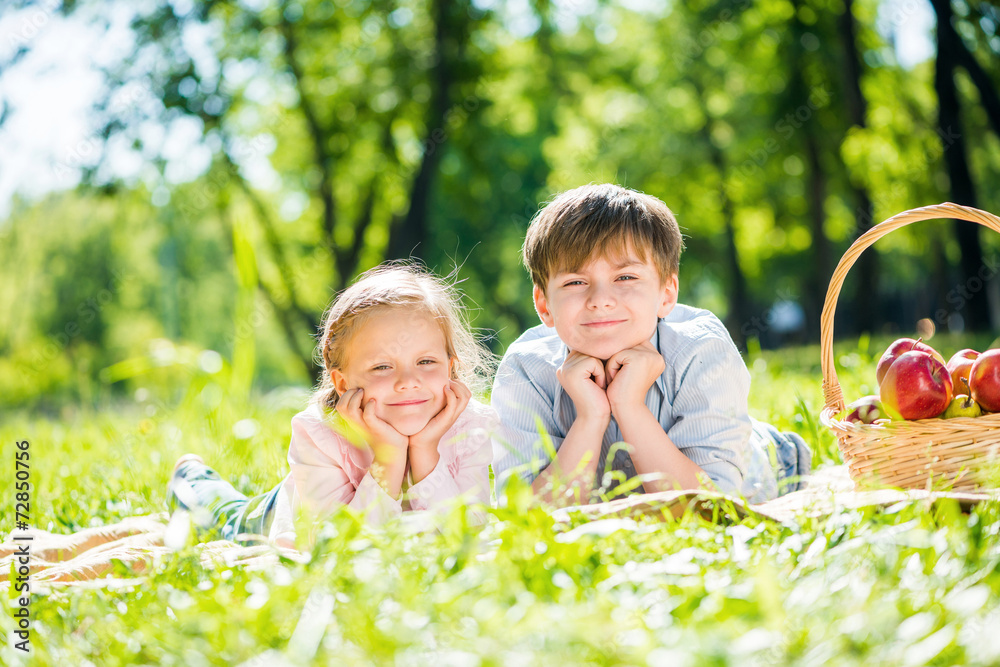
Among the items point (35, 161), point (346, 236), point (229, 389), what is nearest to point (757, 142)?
point (346, 236)

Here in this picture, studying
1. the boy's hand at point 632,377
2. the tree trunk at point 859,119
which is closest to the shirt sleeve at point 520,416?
the boy's hand at point 632,377

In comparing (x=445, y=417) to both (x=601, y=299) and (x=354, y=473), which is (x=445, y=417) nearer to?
(x=354, y=473)

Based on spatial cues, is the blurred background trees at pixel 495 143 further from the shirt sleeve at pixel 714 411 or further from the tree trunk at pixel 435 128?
the shirt sleeve at pixel 714 411

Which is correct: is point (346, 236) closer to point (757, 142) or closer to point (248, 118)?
point (248, 118)

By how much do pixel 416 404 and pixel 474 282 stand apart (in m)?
20.1

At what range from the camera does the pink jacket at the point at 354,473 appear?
241cm

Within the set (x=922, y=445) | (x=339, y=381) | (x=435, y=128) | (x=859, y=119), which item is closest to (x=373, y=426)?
(x=339, y=381)

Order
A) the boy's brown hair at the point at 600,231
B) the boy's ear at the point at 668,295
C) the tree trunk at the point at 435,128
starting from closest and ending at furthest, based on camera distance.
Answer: the boy's brown hair at the point at 600,231
the boy's ear at the point at 668,295
the tree trunk at the point at 435,128

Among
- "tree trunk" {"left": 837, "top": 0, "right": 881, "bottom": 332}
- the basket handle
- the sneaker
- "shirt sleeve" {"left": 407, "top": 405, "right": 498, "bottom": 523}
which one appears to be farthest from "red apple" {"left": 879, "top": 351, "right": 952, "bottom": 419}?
"tree trunk" {"left": 837, "top": 0, "right": 881, "bottom": 332}

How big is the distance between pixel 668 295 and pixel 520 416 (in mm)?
672

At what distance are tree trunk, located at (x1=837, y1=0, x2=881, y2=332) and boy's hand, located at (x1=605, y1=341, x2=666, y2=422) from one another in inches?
→ 413

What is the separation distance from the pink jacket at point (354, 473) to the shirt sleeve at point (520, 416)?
9 centimetres

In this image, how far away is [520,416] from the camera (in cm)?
272

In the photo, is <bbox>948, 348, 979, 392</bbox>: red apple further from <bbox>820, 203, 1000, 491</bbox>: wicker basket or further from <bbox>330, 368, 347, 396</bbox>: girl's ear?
<bbox>330, 368, 347, 396</bbox>: girl's ear
